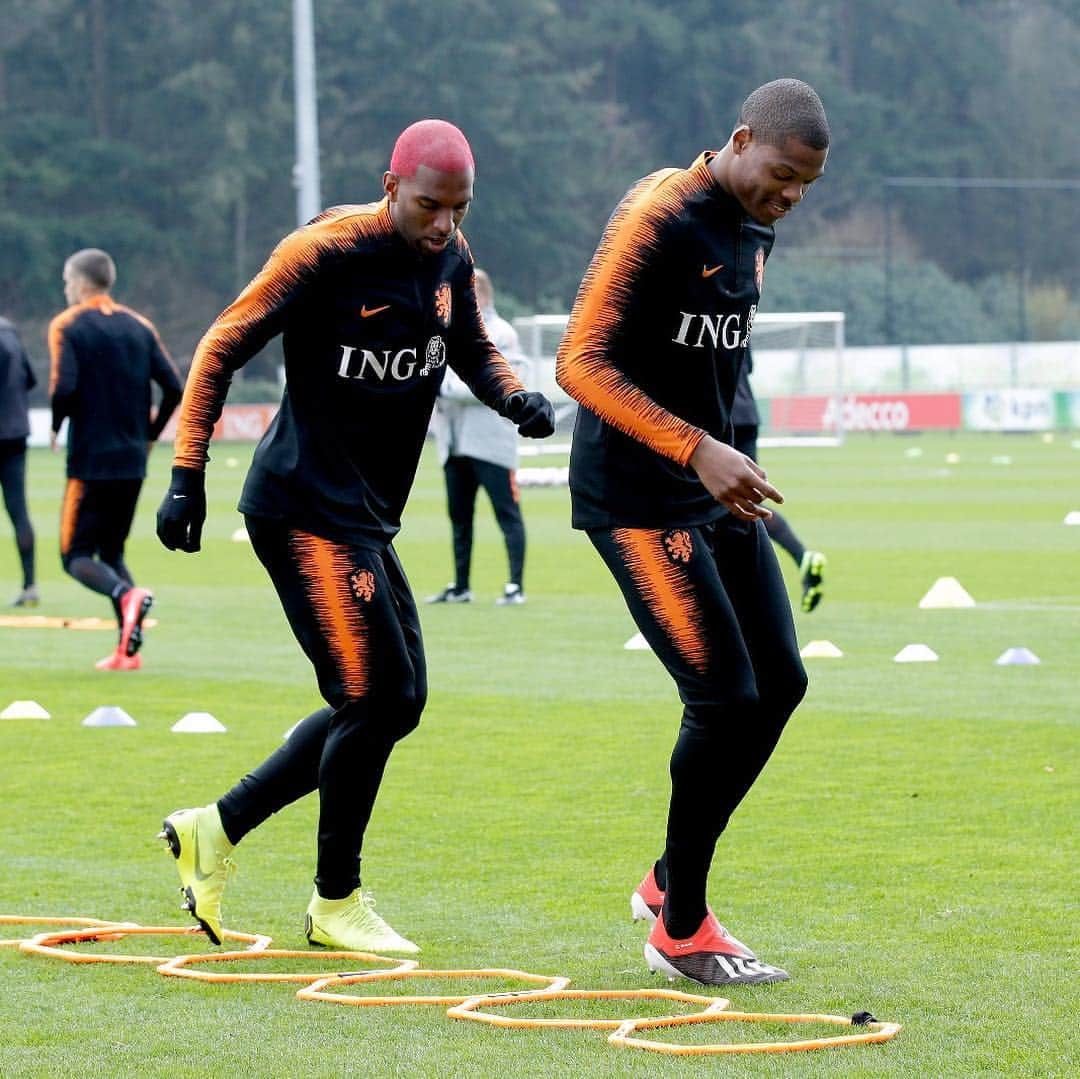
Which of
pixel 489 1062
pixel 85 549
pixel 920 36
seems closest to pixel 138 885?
pixel 489 1062

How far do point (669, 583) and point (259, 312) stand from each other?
1.20 m

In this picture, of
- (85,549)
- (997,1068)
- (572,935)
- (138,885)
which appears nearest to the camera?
(997,1068)

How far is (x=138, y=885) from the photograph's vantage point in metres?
6.75

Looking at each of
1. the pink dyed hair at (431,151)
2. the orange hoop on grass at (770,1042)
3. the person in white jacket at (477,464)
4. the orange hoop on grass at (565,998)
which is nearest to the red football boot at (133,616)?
the person in white jacket at (477,464)

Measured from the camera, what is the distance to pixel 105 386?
40.7 ft

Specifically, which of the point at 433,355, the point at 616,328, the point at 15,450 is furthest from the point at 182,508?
the point at 15,450

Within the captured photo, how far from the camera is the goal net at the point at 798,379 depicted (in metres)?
47.2

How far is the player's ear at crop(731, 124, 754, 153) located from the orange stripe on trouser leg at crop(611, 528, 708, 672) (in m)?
0.89

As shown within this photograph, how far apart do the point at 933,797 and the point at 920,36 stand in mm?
82663

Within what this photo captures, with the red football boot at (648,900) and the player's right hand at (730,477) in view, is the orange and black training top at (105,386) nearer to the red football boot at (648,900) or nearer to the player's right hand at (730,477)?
the red football boot at (648,900)

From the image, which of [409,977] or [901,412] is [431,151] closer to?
[409,977]

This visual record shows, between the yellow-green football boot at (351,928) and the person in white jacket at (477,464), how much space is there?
911 centimetres

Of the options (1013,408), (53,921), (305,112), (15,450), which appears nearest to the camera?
(53,921)

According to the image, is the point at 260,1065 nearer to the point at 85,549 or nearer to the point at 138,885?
the point at 138,885
